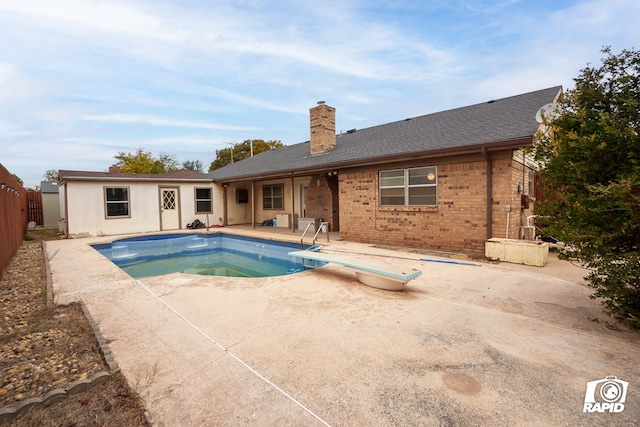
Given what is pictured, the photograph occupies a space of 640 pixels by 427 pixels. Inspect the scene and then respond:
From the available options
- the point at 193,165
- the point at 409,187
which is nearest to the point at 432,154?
the point at 409,187

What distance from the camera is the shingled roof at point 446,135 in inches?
296

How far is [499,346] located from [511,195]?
17.6 feet

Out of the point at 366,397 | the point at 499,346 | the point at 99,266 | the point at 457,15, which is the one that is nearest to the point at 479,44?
the point at 457,15

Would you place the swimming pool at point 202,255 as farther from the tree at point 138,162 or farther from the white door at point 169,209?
the tree at point 138,162

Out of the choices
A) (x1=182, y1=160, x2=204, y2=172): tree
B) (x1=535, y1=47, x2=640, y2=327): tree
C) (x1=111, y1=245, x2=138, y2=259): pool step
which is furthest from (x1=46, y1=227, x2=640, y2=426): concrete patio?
(x1=182, y1=160, x2=204, y2=172): tree

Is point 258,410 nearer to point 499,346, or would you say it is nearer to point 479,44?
point 499,346

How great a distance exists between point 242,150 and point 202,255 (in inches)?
1211

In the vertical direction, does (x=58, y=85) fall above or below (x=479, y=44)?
below

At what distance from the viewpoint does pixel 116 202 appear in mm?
13984

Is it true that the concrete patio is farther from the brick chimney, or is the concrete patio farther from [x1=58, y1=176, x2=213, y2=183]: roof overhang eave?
[x1=58, y1=176, x2=213, y2=183]: roof overhang eave

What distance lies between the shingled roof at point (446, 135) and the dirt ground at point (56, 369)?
25.9 feet

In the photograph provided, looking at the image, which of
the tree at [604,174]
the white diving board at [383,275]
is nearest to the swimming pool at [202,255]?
the white diving board at [383,275]

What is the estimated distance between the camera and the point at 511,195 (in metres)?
7.40

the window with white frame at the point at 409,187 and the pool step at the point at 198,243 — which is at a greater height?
the window with white frame at the point at 409,187
